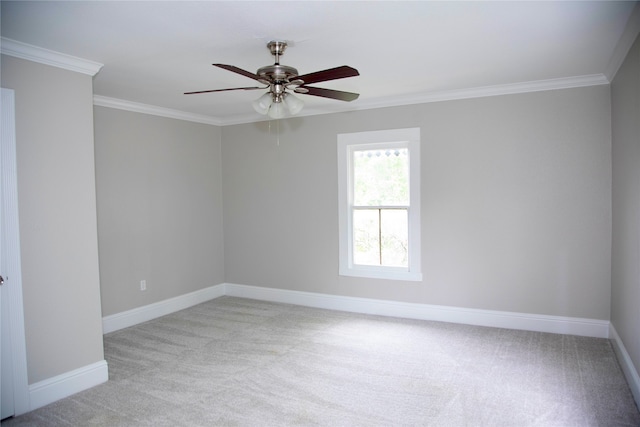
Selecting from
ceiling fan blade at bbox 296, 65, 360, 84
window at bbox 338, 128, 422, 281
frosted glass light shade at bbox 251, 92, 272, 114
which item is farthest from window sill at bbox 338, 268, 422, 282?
ceiling fan blade at bbox 296, 65, 360, 84

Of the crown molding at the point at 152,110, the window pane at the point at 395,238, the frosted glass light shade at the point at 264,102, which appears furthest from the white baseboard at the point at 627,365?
the crown molding at the point at 152,110

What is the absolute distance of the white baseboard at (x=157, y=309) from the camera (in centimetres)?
468

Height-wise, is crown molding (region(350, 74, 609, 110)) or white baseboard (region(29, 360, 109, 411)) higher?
crown molding (region(350, 74, 609, 110))

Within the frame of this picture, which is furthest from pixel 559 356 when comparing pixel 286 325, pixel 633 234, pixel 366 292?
pixel 286 325

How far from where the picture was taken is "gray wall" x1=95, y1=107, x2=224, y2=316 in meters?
4.69

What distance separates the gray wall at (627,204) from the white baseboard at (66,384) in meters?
3.91

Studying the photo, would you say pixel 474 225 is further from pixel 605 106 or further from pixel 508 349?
pixel 605 106

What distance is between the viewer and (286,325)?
4.74 meters

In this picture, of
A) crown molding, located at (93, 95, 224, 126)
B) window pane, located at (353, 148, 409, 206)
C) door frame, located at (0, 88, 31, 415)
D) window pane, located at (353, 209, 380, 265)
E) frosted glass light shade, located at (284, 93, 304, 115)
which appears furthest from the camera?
window pane, located at (353, 209, 380, 265)

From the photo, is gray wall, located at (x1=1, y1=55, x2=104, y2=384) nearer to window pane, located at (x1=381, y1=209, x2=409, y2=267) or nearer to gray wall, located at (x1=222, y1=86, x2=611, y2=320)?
gray wall, located at (x1=222, y1=86, x2=611, y2=320)

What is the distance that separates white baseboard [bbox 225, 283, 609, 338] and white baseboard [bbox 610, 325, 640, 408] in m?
0.31

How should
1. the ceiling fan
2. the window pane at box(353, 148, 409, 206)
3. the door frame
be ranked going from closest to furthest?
1. the ceiling fan
2. the door frame
3. the window pane at box(353, 148, 409, 206)

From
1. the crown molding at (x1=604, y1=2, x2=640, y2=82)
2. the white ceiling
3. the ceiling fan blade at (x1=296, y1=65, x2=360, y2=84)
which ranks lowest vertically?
the ceiling fan blade at (x1=296, y1=65, x2=360, y2=84)

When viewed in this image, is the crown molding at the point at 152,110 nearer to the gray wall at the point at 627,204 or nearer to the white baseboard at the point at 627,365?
the gray wall at the point at 627,204
